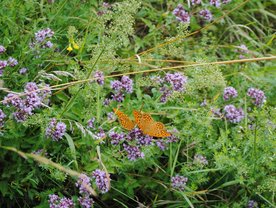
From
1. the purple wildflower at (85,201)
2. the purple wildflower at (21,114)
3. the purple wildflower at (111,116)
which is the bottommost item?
the purple wildflower at (85,201)

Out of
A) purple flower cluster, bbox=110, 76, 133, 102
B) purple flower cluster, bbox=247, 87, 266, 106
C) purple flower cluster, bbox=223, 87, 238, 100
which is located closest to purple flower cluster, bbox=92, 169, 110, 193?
purple flower cluster, bbox=110, 76, 133, 102

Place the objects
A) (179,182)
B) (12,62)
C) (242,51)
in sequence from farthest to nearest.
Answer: (242,51)
(179,182)
(12,62)

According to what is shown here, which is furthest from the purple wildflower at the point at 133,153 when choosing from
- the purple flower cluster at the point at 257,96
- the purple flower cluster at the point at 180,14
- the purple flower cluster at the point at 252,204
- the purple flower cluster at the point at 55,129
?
the purple flower cluster at the point at 180,14

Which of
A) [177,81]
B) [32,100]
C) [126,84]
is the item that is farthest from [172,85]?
[32,100]

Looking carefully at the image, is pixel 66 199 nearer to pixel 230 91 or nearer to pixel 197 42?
pixel 230 91

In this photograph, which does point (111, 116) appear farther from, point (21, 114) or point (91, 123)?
point (21, 114)

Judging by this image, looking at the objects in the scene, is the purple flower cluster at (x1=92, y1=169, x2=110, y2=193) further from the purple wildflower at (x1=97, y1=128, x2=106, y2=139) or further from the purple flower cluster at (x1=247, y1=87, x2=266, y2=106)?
the purple flower cluster at (x1=247, y1=87, x2=266, y2=106)

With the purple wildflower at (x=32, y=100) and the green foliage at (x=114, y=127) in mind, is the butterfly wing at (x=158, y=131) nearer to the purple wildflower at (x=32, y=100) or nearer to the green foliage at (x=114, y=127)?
the green foliage at (x=114, y=127)
